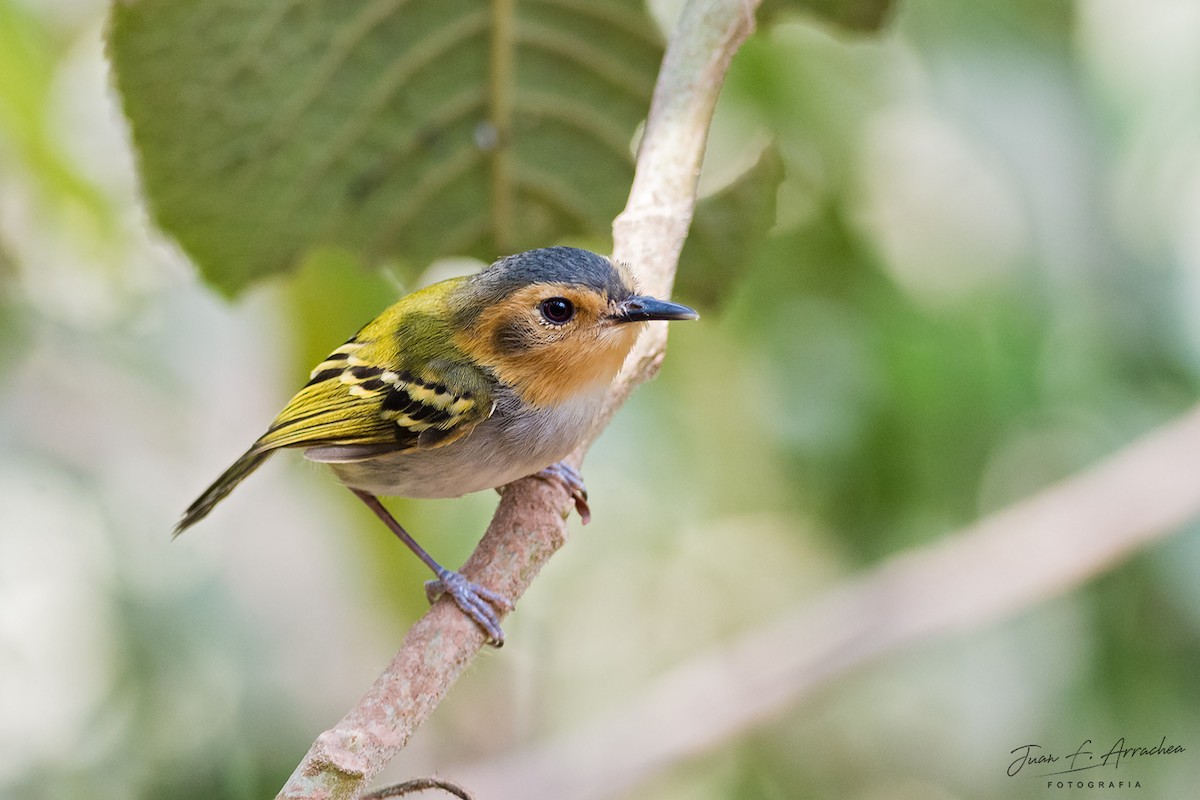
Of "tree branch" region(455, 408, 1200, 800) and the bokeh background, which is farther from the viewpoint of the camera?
the bokeh background

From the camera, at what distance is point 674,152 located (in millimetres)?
2684

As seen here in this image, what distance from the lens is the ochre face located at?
286 cm

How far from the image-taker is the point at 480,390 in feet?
9.76

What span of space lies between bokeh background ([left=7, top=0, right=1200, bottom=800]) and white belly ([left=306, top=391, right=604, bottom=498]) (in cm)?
82

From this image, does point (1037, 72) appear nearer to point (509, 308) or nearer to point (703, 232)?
point (703, 232)

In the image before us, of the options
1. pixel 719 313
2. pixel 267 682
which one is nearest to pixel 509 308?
pixel 719 313

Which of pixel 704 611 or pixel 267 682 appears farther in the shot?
pixel 704 611

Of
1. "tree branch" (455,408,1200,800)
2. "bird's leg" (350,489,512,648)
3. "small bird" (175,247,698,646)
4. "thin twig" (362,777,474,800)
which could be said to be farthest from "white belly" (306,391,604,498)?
"tree branch" (455,408,1200,800)

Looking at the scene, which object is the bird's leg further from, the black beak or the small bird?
the black beak

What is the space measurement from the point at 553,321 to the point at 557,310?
0.11 ft

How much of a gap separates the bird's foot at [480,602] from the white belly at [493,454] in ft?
1.30

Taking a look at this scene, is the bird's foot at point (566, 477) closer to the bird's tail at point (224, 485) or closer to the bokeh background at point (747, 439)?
the bird's tail at point (224, 485)

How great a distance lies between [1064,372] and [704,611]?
5.38 feet

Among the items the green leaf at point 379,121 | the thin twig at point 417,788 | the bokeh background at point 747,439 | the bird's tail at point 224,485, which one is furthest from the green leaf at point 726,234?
the thin twig at point 417,788
